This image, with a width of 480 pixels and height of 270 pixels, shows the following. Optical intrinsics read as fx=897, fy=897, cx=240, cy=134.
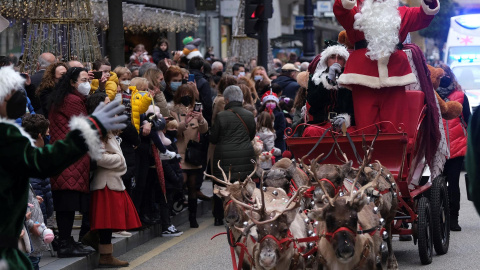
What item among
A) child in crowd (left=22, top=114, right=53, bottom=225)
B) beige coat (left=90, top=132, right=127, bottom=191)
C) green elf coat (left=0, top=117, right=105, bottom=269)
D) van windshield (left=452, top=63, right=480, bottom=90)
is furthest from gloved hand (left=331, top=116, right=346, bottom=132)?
van windshield (left=452, top=63, right=480, bottom=90)

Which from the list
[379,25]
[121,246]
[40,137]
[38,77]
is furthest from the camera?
[38,77]

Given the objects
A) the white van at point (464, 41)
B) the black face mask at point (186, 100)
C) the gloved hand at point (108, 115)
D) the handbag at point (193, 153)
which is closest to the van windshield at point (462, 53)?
the white van at point (464, 41)

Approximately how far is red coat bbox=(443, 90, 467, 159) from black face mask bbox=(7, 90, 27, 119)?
310 inches

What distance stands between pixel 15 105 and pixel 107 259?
16.5 ft

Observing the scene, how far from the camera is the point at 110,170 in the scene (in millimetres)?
9750

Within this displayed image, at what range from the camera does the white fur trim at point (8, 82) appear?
494 cm

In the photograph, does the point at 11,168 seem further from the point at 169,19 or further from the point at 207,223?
the point at 169,19

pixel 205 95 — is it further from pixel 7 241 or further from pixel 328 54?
pixel 7 241

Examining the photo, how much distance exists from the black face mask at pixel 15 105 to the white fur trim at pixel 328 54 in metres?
5.26

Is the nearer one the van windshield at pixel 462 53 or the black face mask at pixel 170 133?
the black face mask at pixel 170 133

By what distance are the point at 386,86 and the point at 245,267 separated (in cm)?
276

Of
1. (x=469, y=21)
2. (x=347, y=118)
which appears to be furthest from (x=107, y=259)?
(x=469, y=21)

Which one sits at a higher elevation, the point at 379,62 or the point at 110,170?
the point at 379,62

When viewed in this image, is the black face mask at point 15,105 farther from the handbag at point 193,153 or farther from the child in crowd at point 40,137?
the handbag at point 193,153
